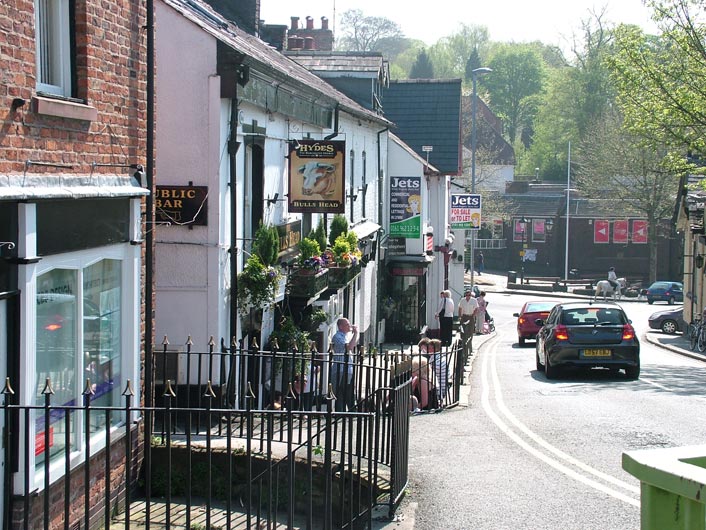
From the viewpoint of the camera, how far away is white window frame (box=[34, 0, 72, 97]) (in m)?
7.45

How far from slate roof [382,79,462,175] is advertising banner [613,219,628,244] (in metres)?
32.1

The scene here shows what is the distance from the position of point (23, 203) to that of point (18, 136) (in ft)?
1.50

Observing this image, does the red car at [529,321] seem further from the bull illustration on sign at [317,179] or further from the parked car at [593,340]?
the bull illustration on sign at [317,179]

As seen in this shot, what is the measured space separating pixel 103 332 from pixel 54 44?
2441 millimetres

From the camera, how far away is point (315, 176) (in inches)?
608

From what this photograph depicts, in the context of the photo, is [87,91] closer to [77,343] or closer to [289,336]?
[77,343]

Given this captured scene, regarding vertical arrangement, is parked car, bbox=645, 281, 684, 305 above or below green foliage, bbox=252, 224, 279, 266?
below

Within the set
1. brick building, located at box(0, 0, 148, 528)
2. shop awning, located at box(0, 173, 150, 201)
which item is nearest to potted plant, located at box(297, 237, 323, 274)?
brick building, located at box(0, 0, 148, 528)

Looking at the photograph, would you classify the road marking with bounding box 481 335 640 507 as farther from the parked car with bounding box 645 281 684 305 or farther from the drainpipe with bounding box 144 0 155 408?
the parked car with bounding box 645 281 684 305

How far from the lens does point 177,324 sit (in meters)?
12.8

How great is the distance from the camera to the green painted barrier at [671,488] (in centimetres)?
263

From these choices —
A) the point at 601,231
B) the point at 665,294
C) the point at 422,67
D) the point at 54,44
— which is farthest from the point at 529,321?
the point at 422,67

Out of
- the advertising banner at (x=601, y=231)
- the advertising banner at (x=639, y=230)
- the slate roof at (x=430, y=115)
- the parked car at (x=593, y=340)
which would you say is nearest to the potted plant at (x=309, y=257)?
the parked car at (x=593, y=340)

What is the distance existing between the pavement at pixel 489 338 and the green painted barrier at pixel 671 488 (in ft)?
18.2
